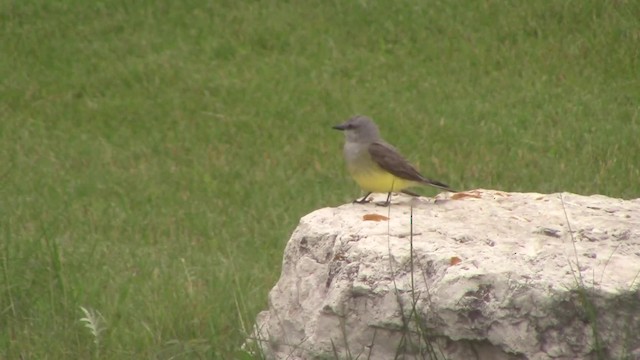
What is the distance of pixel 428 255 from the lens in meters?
4.52

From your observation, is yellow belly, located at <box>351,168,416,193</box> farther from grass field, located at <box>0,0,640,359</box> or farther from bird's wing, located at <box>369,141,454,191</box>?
grass field, located at <box>0,0,640,359</box>

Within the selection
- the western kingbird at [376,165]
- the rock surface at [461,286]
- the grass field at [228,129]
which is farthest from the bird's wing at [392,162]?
the grass field at [228,129]

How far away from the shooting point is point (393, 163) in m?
5.86

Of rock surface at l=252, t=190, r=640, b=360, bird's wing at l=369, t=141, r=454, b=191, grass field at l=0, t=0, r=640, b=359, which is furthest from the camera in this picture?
grass field at l=0, t=0, r=640, b=359

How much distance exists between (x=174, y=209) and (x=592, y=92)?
15.4ft

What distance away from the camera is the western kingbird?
231 inches

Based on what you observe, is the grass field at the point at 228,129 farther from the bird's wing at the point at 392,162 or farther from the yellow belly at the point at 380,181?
the bird's wing at the point at 392,162

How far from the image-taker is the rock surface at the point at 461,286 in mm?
4246

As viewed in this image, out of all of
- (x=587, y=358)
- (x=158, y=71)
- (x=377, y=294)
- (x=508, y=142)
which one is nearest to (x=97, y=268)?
(x=377, y=294)

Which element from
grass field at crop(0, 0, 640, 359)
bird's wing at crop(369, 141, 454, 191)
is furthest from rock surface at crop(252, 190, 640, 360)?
grass field at crop(0, 0, 640, 359)

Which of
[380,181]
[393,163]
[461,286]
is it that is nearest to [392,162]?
[393,163]

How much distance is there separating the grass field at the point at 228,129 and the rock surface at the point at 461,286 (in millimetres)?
669

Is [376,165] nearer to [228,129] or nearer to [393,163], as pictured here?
[393,163]

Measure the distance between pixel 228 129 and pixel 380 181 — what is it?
16.0ft
